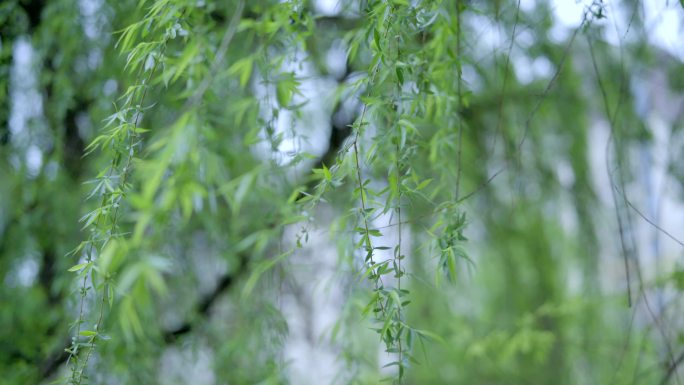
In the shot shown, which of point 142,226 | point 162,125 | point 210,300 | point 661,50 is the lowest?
point 142,226

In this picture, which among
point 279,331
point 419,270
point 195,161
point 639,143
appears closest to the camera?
point 195,161

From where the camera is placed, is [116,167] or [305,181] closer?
[116,167]

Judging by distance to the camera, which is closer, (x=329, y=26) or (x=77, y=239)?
(x=77, y=239)

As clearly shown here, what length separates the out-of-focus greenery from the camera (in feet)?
3.28

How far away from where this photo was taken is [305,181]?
1.70 m

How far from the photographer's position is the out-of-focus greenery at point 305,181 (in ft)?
3.28

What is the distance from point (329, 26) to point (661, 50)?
120cm

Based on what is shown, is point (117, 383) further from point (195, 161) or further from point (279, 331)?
point (195, 161)

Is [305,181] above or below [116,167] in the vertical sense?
above

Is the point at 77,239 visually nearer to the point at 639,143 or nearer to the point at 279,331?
the point at 279,331

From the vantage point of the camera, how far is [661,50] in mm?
2404

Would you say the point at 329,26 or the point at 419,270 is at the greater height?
the point at 329,26

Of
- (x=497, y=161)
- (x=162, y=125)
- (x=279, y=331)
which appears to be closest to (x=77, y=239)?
(x=162, y=125)

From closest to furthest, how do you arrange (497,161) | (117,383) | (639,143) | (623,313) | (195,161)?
(195,161)
(117,383)
(639,143)
(497,161)
(623,313)
